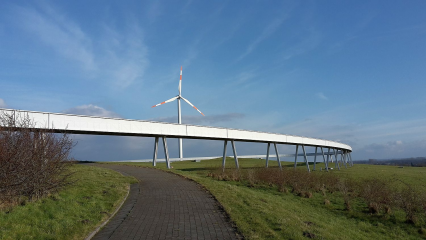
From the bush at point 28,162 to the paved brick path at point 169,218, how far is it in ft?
8.76

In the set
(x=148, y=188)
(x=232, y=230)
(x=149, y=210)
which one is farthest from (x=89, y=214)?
(x=148, y=188)

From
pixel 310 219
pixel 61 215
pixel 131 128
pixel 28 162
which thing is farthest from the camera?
pixel 131 128

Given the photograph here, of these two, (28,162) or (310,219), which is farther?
(310,219)

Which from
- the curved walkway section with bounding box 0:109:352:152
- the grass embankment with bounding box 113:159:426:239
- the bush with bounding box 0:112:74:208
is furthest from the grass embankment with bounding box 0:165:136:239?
the curved walkway section with bounding box 0:109:352:152

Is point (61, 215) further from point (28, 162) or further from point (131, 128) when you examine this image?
point (131, 128)

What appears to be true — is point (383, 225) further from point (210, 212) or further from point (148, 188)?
point (148, 188)

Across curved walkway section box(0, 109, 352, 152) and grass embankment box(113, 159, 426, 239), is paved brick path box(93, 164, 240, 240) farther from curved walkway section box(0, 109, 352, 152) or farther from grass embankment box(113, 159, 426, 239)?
curved walkway section box(0, 109, 352, 152)

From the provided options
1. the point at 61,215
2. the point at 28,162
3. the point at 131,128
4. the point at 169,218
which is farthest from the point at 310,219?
the point at 131,128

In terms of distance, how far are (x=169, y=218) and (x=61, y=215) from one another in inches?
118

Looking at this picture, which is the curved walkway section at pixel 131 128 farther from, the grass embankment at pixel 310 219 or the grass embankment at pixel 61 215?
the grass embankment at pixel 310 219

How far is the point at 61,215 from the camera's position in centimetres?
890

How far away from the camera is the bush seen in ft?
29.6

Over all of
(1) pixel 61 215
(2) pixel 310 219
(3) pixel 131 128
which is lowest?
(2) pixel 310 219

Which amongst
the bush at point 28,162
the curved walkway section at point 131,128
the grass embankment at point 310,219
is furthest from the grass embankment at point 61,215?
the curved walkway section at point 131,128
